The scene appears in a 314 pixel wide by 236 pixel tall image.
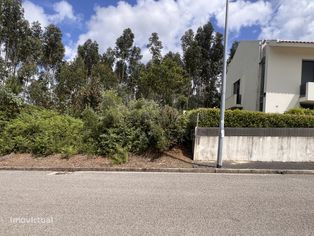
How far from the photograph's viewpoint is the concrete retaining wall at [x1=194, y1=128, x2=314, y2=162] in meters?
13.3

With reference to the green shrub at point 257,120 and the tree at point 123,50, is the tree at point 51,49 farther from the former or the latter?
the green shrub at point 257,120

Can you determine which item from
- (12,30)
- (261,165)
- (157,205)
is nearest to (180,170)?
(261,165)

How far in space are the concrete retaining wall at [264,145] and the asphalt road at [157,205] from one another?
9.80 ft

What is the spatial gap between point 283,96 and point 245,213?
1565cm

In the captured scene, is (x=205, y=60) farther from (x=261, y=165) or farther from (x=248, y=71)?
(x=261, y=165)

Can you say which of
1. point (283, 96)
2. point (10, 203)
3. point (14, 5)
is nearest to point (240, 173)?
point (10, 203)

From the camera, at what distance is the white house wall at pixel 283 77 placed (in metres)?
20.1

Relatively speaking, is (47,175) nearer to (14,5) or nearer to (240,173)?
(240,173)

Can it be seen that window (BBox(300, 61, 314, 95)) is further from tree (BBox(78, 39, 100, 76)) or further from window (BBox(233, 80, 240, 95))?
tree (BBox(78, 39, 100, 76))

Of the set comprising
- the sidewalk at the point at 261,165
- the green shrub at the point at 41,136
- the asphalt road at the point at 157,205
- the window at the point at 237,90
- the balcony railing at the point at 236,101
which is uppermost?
the window at the point at 237,90

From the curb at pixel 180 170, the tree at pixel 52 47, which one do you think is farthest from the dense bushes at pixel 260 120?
the tree at pixel 52 47

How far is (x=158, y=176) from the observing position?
1066 cm

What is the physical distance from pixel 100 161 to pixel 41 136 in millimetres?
3290

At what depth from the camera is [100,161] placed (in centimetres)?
1311
